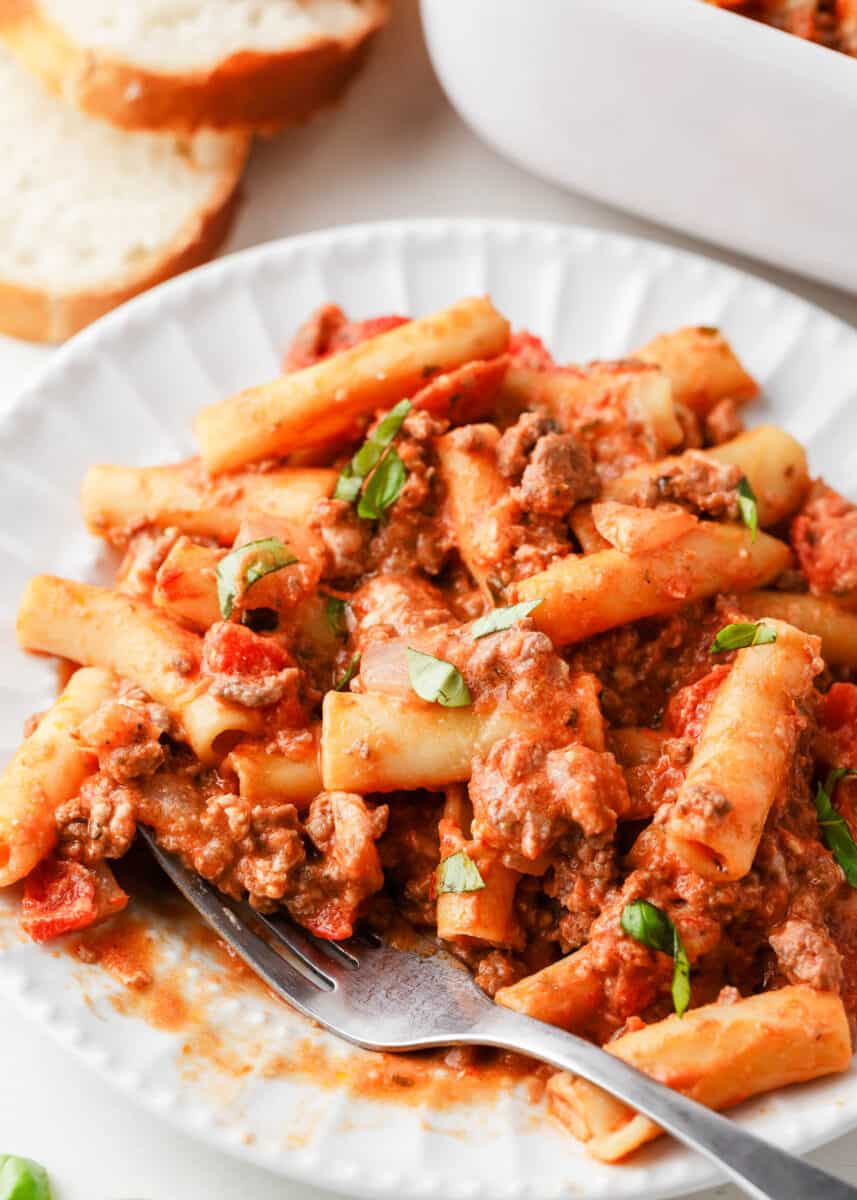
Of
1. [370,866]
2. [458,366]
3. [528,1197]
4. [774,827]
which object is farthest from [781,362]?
[528,1197]

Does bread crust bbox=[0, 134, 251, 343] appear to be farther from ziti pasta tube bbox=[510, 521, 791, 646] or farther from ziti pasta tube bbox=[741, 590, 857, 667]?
ziti pasta tube bbox=[741, 590, 857, 667]

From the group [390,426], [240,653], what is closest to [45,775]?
[240,653]

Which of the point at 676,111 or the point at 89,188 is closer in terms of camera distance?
the point at 676,111

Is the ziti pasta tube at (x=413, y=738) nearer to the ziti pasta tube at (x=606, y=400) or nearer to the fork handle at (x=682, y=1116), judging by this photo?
the fork handle at (x=682, y=1116)

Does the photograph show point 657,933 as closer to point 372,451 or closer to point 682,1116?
point 682,1116

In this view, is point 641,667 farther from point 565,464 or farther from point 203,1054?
point 203,1054
